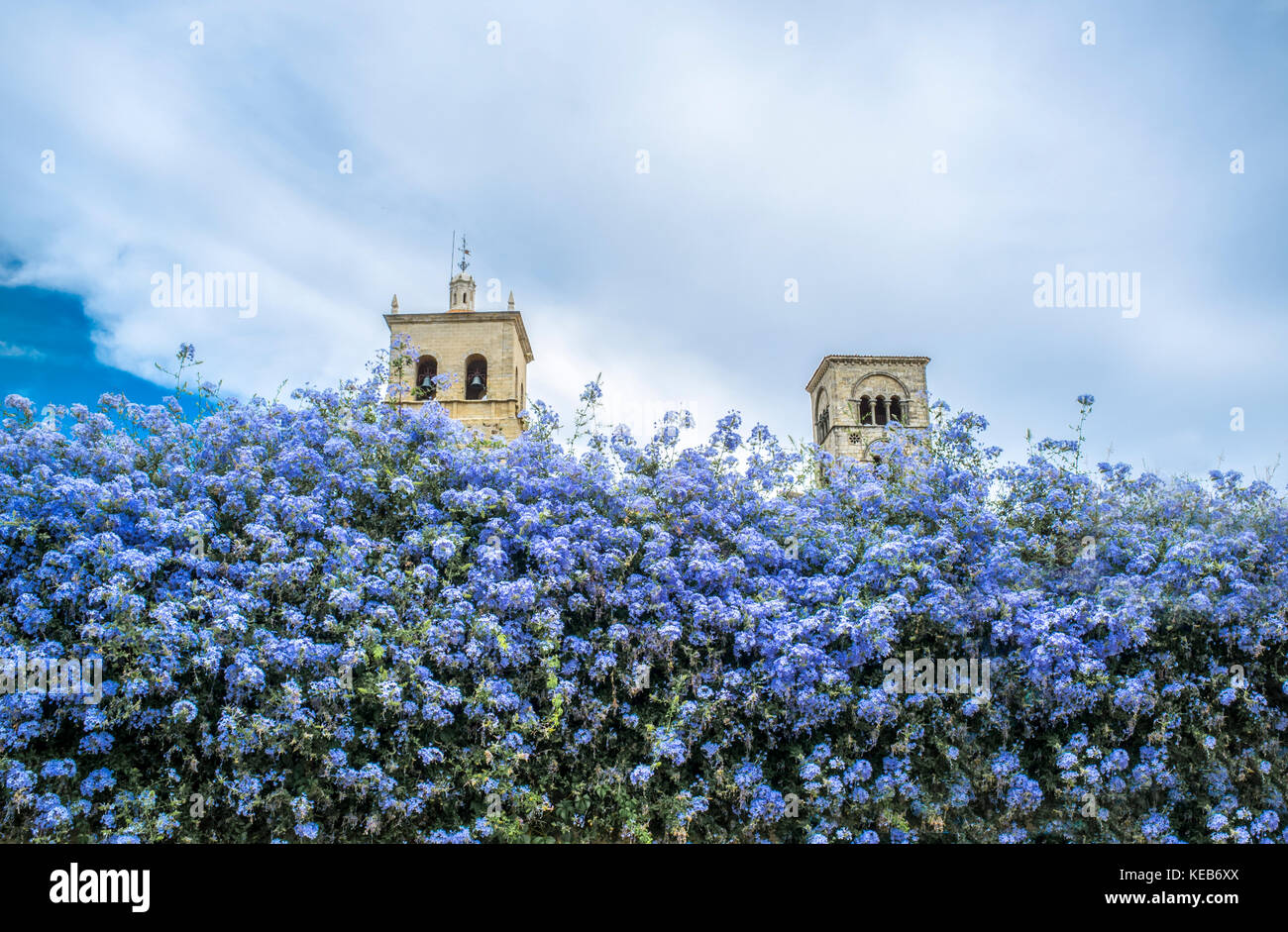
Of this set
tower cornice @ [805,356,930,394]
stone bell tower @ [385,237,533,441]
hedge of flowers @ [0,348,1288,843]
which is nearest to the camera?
hedge of flowers @ [0,348,1288,843]

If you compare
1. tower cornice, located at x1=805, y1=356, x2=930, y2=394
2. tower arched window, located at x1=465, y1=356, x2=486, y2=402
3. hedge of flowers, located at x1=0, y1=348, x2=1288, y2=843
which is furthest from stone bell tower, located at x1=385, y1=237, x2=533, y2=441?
hedge of flowers, located at x1=0, y1=348, x2=1288, y2=843

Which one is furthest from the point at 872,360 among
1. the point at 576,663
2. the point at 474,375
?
the point at 576,663

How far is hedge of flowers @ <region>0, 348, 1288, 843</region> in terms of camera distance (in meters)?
4.89

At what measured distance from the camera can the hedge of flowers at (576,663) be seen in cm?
489

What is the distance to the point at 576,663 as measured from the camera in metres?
5.42

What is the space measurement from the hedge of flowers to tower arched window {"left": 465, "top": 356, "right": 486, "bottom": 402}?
29.9 metres

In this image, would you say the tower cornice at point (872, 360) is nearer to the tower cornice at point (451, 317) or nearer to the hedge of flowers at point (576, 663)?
the tower cornice at point (451, 317)

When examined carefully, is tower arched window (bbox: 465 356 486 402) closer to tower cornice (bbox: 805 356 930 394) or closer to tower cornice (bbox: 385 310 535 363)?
tower cornice (bbox: 385 310 535 363)

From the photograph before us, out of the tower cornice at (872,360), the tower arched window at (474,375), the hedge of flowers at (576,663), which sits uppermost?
the tower cornice at (872,360)

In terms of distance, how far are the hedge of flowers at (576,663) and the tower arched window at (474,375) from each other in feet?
98.0

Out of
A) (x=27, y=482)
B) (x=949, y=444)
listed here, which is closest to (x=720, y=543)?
(x=949, y=444)

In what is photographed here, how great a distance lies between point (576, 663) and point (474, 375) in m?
31.8

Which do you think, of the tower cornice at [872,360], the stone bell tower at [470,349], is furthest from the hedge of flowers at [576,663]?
the tower cornice at [872,360]
